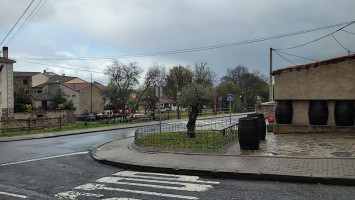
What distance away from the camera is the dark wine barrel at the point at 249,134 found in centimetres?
1042

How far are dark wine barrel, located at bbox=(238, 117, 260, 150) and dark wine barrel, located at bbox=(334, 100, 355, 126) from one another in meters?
5.11

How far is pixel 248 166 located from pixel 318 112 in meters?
7.31

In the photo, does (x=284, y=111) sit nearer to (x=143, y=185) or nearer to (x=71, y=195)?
(x=143, y=185)

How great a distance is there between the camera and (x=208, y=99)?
45.1 feet

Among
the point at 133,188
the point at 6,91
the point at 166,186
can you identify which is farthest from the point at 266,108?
the point at 6,91

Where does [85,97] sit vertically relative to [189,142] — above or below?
above

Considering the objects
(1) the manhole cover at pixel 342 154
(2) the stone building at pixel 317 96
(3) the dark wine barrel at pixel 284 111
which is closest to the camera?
(1) the manhole cover at pixel 342 154

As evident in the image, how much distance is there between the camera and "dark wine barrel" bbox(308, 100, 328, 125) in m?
13.8

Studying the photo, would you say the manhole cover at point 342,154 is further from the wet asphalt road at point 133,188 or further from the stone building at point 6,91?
the stone building at point 6,91

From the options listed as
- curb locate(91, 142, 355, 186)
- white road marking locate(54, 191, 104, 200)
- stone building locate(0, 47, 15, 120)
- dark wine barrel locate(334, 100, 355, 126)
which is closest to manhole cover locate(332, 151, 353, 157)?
curb locate(91, 142, 355, 186)

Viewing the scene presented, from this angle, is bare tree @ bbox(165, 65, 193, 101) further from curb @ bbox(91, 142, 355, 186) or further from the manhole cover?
curb @ bbox(91, 142, 355, 186)

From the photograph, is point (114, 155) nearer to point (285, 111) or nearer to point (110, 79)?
point (285, 111)

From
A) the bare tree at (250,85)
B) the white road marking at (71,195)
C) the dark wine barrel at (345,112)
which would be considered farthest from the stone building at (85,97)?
the white road marking at (71,195)

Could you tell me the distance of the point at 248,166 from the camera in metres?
8.14
